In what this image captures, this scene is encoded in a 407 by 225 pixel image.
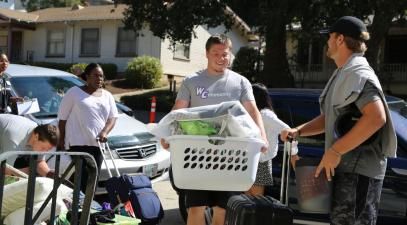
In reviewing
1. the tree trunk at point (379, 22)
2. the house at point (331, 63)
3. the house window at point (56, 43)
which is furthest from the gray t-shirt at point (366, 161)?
the house window at point (56, 43)

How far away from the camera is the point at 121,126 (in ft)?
27.0

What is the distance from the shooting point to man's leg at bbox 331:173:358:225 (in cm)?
360

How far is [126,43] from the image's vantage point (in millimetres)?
32438

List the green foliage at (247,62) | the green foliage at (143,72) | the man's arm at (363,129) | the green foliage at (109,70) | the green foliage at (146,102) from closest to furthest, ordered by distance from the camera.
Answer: the man's arm at (363,129) → the green foliage at (146,102) → the green foliage at (143,72) → the green foliage at (247,62) → the green foliage at (109,70)

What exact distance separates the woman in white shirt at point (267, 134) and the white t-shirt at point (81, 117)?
189cm

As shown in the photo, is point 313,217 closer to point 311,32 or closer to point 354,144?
point 354,144

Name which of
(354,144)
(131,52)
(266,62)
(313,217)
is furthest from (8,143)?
(131,52)

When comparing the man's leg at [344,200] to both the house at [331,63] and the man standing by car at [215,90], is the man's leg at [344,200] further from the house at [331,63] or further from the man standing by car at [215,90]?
the house at [331,63]

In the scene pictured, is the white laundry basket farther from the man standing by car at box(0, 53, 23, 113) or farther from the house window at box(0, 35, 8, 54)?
the house window at box(0, 35, 8, 54)

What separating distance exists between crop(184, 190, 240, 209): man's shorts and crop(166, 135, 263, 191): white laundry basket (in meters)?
0.46

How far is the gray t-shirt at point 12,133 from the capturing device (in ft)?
18.2

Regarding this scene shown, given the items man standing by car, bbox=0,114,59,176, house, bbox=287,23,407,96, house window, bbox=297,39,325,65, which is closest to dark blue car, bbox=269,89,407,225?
man standing by car, bbox=0,114,59,176

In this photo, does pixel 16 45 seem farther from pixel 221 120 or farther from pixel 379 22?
pixel 221 120

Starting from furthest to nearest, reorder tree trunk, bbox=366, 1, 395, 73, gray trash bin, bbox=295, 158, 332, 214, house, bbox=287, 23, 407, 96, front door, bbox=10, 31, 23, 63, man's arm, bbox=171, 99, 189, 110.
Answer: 1. front door, bbox=10, 31, 23, 63
2. house, bbox=287, 23, 407, 96
3. tree trunk, bbox=366, 1, 395, 73
4. man's arm, bbox=171, 99, 189, 110
5. gray trash bin, bbox=295, 158, 332, 214
